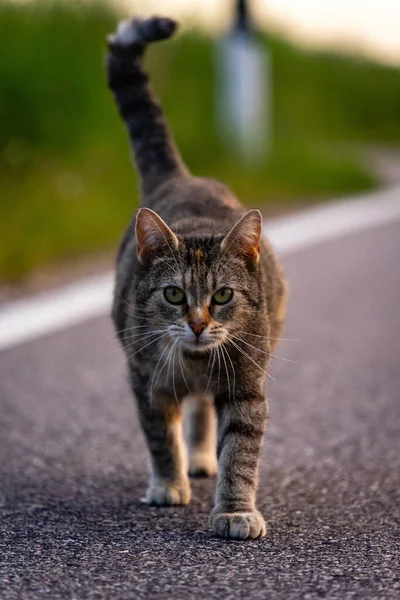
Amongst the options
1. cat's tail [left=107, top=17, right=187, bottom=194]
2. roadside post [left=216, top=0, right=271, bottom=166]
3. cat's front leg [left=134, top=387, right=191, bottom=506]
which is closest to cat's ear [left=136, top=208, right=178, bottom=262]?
cat's front leg [left=134, top=387, right=191, bottom=506]

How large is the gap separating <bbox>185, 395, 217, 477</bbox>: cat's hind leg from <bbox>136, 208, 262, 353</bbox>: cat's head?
65cm

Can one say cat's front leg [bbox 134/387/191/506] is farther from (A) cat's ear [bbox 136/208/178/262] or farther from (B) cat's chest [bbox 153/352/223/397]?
(A) cat's ear [bbox 136/208/178/262]

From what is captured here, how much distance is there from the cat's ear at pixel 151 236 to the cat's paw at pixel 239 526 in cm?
89

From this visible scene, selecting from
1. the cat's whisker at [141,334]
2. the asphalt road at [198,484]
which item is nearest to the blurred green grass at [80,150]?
the asphalt road at [198,484]

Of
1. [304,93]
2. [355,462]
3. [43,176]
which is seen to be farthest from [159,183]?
[304,93]

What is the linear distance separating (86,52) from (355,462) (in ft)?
27.0

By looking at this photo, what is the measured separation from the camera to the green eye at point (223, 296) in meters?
3.94

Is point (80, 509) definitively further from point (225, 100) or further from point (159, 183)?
point (225, 100)

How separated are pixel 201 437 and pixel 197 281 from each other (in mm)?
904

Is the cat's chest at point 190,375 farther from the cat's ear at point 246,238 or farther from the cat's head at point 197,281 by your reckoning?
the cat's ear at point 246,238

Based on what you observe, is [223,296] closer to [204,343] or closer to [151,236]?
[204,343]

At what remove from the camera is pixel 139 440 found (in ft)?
16.3

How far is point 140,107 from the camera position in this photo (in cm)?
539

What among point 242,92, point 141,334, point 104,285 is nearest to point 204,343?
point 141,334
